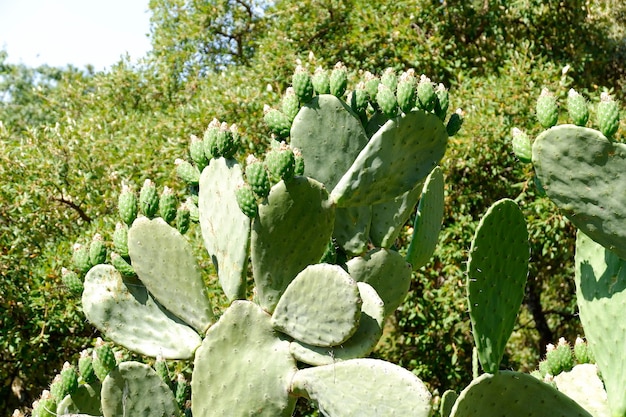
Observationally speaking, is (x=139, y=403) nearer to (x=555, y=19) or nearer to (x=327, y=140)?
(x=327, y=140)

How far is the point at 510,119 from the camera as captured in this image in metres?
6.61

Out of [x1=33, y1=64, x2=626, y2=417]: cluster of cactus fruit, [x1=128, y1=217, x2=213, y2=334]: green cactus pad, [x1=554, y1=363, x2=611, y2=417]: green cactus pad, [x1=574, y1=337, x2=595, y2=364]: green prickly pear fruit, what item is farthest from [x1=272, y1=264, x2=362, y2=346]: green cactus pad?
[x1=574, y1=337, x2=595, y2=364]: green prickly pear fruit

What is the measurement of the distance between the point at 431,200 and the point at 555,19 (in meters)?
5.26

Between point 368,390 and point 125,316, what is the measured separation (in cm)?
89

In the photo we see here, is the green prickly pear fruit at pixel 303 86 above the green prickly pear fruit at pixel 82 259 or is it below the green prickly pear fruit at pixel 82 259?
A: above

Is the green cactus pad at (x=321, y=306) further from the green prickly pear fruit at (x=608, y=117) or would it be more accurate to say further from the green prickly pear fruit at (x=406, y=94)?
the green prickly pear fruit at (x=608, y=117)

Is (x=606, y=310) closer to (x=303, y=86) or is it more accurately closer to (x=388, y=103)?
(x=388, y=103)

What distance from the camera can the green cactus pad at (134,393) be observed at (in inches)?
99.6

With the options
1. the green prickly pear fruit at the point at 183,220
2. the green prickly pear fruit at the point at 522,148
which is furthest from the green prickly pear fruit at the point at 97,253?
the green prickly pear fruit at the point at 522,148

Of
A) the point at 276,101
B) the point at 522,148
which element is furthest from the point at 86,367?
the point at 276,101

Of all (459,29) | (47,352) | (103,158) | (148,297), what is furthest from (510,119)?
(148,297)

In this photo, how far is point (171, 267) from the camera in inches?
105

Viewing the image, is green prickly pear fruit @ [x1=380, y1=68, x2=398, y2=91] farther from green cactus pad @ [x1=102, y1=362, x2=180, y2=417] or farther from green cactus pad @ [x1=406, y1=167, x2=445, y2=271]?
green cactus pad @ [x1=102, y1=362, x2=180, y2=417]

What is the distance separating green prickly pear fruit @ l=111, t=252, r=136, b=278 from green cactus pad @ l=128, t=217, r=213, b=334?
0.36 feet
